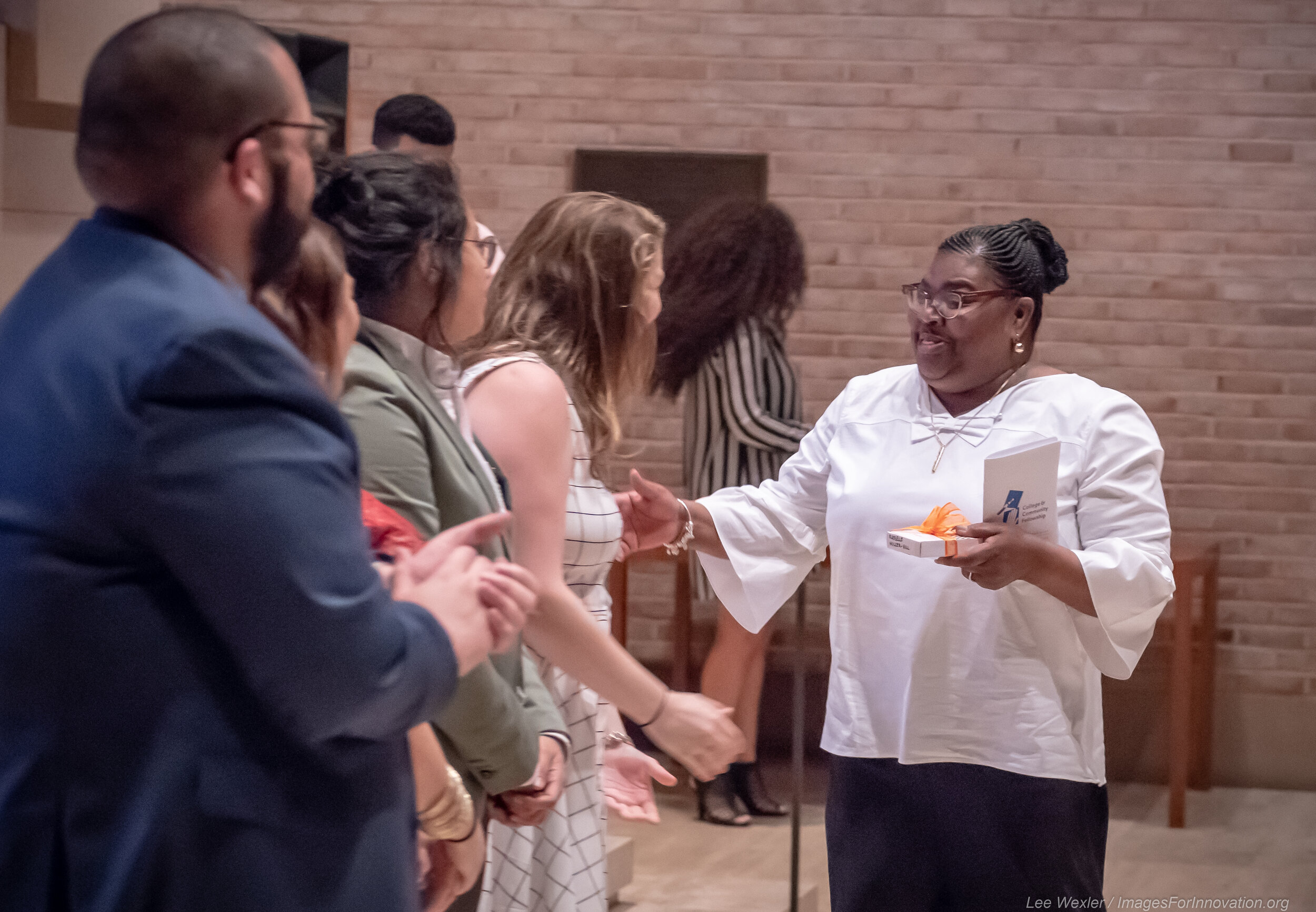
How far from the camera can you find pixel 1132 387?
5.07 metres

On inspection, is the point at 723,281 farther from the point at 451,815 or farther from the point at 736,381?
the point at 451,815

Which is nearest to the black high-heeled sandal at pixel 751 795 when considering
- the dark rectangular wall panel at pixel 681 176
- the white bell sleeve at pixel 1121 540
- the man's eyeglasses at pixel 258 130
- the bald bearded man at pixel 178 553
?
the dark rectangular wall panel at pixel 681 176

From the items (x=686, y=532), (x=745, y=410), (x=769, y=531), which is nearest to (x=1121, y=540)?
(x=769, y=531)

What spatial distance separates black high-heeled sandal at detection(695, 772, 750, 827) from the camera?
4312mm

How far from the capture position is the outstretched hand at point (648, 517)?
95.0 inches

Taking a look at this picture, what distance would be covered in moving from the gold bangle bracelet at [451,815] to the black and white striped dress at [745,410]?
2.89 meters

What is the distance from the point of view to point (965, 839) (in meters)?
2.08

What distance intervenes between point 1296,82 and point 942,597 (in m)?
3.86

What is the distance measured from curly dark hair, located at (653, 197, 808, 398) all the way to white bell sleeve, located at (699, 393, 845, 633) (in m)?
1.94

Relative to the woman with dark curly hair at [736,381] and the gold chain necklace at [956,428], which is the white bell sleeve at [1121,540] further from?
the woman with dark curly hair at [736,381]

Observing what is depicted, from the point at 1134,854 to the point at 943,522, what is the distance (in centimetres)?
270

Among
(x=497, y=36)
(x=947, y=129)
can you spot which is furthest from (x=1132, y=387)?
(x=497, y=36)

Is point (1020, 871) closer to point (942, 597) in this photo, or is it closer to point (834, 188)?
point (942, 597)

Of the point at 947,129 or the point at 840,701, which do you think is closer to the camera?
the point at 840,701
